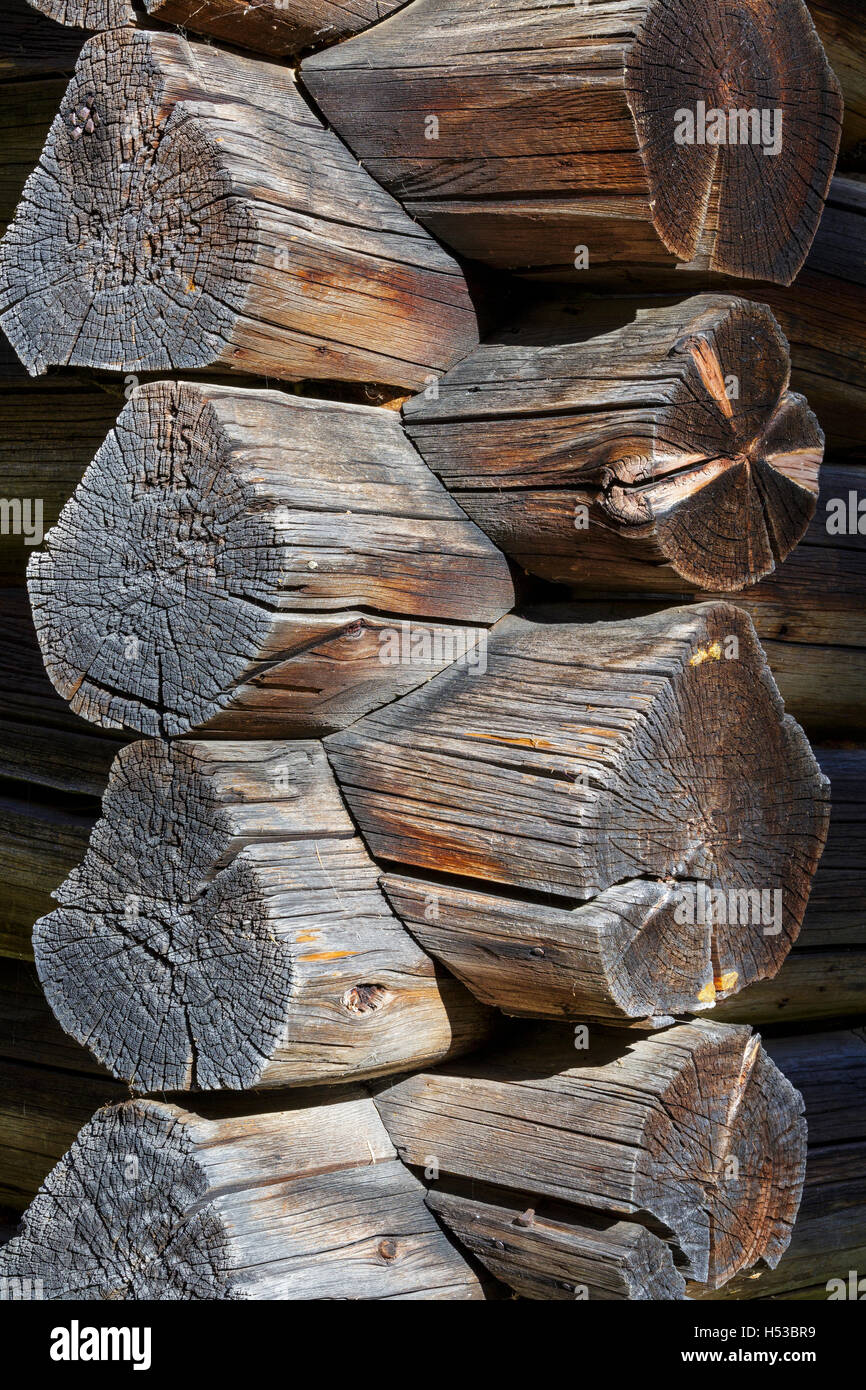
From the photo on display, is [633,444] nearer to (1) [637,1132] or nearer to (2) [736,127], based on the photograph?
(2) [736,127]

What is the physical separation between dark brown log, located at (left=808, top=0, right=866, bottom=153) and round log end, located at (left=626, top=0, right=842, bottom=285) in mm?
942

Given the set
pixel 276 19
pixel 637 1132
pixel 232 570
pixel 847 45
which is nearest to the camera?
pixel 232 570

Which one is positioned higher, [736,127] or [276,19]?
[276,19]

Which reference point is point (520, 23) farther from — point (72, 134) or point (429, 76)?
point (72, 134)

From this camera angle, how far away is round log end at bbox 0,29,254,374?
81.1 inches

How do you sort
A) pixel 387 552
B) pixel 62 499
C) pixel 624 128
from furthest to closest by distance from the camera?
pixel 62 499 → pixel 387 552 → pixel 624 128

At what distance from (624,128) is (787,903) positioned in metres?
1.23

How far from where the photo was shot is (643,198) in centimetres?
207

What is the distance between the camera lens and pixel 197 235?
6.79ft

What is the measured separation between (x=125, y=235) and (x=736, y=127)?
92cm

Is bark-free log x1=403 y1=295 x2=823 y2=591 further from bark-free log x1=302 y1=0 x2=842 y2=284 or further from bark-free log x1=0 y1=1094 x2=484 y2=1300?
bark-free log x1=0 y1=1094 x2=484 y2=1300

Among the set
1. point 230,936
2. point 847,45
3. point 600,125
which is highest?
point 847,45

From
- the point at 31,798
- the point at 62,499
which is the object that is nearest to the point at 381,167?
the point at 62,499

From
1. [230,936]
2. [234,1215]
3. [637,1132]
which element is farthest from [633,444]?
[234,1215]
